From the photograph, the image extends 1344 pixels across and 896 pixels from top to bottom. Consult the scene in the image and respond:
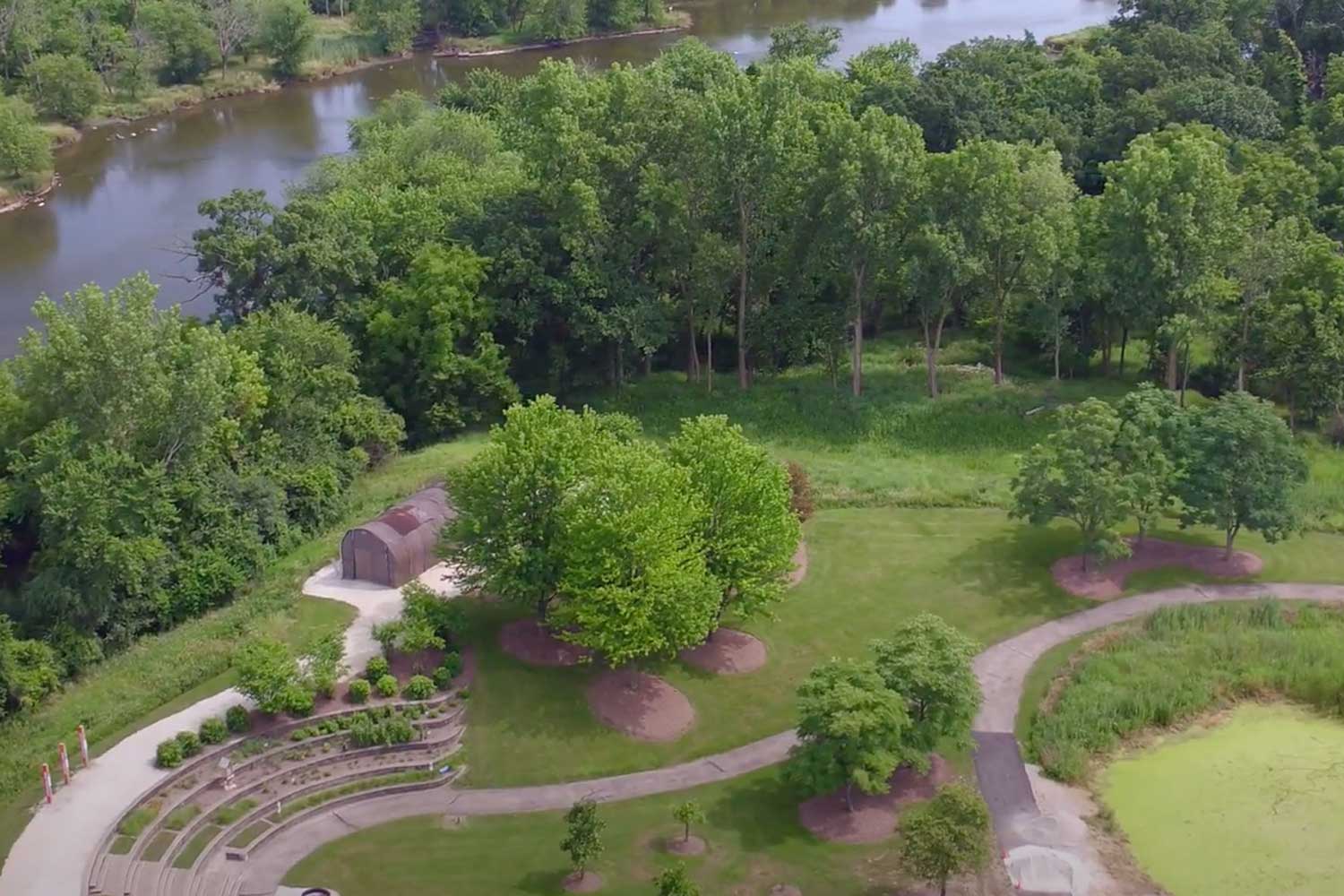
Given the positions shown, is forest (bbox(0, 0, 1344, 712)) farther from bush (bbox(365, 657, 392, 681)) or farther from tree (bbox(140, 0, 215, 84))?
tree (bbox(140, 0, 215, 84))

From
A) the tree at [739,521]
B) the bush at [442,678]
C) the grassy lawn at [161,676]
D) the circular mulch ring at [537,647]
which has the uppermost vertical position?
the tree at [739,521]

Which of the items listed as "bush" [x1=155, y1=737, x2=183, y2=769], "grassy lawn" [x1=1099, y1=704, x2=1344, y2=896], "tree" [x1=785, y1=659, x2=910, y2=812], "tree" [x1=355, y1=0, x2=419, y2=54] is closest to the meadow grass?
"grassy lawn" [x1=1099, y1=704, x2=1344, y2=896]

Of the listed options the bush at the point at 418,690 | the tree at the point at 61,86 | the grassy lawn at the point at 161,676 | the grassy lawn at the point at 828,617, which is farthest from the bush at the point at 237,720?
the tree at the point at 61,86

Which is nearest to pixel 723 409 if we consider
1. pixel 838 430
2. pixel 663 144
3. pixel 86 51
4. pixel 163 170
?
pixel 838 430

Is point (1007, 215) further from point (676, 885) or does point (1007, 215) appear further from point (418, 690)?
point (676, 885)

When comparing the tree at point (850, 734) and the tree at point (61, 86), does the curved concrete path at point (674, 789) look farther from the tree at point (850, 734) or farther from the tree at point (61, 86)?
the tree at point (61, 86)
